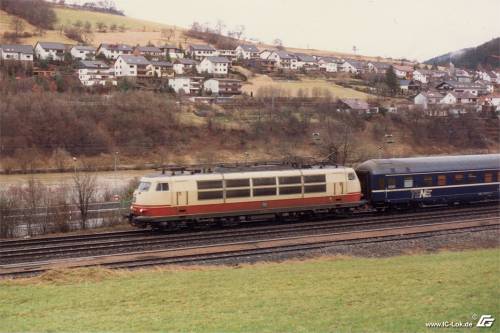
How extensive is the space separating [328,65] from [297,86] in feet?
89.5

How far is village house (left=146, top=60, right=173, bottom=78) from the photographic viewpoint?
112 meters

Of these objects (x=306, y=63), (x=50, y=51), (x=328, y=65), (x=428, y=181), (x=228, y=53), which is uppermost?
(x=228, y=53)

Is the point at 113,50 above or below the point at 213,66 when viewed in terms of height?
above

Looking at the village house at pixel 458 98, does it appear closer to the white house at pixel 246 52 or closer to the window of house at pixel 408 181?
the white house at pixel 246 52

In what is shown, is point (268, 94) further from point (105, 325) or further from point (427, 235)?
point (105, 325)

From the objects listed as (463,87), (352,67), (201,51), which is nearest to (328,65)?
(352,67)

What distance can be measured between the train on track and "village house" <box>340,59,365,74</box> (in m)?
A: 99.3

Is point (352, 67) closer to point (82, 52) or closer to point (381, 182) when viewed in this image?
point (82, 52)

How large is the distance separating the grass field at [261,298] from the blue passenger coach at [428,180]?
37.8ft

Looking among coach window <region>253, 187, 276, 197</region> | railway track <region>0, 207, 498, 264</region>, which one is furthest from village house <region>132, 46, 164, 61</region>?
railway track <region>0, 207, 498, 264</region>

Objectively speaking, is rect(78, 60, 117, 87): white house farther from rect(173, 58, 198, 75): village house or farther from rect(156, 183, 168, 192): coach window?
rect(156, 183, 168, 192): coach window

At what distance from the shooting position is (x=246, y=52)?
136 meters

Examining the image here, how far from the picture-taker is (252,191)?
27031 millimetres

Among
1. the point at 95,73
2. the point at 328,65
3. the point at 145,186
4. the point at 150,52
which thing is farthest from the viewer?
the point at 328,65
